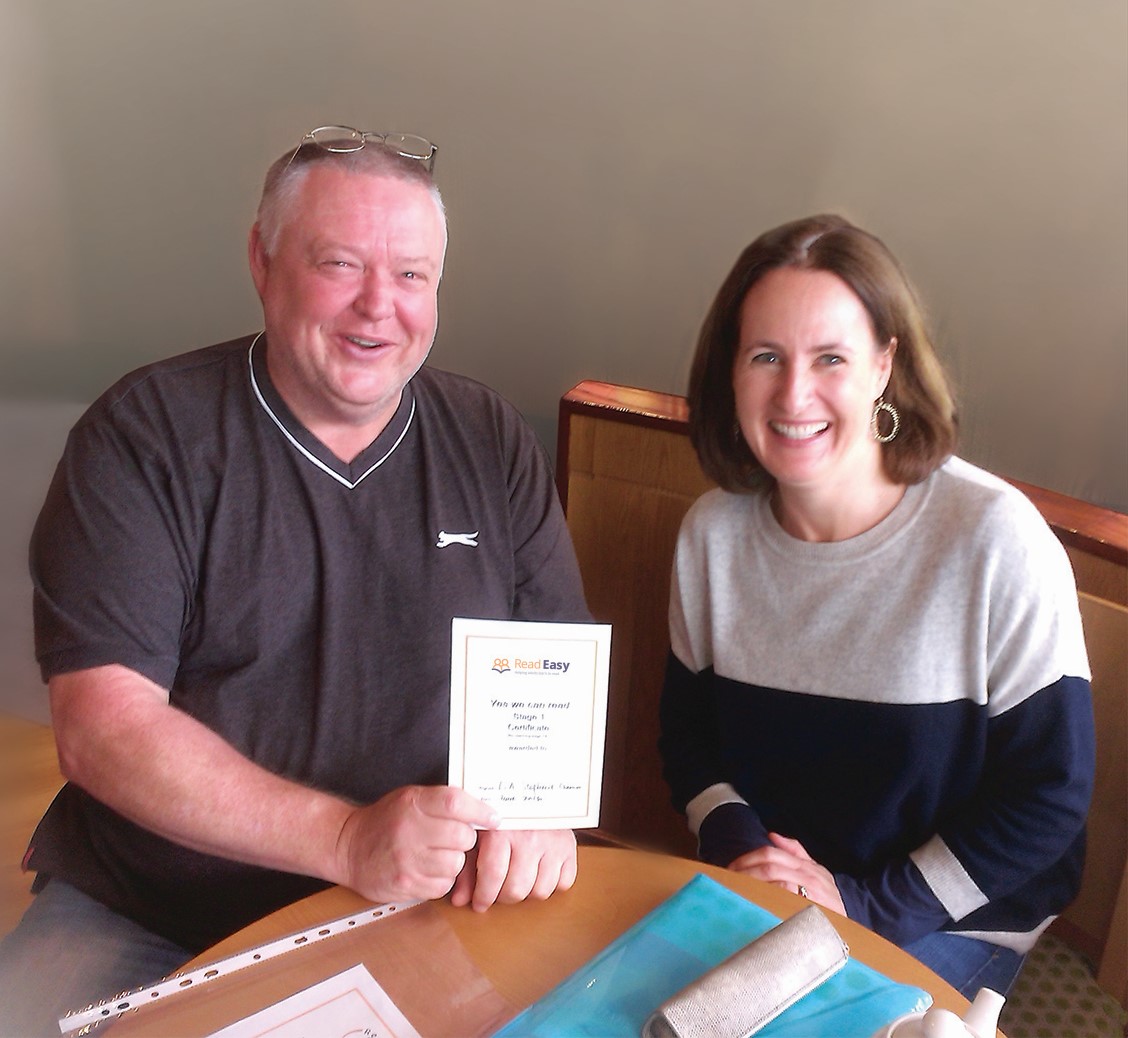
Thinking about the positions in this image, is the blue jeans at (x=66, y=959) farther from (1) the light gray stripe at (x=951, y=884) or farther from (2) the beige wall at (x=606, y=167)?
(2) the beige wall at (x=606, y=167)

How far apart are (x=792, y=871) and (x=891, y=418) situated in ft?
2.22

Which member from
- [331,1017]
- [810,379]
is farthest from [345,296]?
[331,1017]

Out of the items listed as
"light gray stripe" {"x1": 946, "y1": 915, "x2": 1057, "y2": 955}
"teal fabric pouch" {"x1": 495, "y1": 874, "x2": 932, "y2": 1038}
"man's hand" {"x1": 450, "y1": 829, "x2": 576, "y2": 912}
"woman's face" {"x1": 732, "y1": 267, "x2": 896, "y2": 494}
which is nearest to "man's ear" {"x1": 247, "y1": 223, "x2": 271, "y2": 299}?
"woman's face" {"x1": 732, "y1": 267, "x2": 896, "y2": 494}

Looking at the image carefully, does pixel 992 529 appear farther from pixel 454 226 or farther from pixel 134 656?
pixel 454 226

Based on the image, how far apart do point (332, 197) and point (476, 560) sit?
57cm

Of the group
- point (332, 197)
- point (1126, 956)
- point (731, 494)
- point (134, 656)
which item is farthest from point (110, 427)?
point (1126, 956)

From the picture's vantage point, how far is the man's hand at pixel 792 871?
126 centimetres

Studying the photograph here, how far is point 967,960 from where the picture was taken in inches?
54.1

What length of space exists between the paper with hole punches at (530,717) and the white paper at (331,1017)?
0.22m

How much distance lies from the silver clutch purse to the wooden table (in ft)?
0.34

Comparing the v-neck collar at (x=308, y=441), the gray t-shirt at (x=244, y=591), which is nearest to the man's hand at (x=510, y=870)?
the gray t-shirt at (x=244, y=591)

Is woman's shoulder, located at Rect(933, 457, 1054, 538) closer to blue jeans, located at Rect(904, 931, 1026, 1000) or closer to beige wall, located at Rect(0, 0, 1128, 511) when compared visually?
beige wall, located at Rect(0, 0, 1128, 511)

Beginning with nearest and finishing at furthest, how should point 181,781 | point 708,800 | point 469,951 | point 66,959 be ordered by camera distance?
point 469,951 → point 181,781 → point 66,959 → point 708,800

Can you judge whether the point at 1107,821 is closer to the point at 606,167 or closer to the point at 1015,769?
the point at 1015,769
